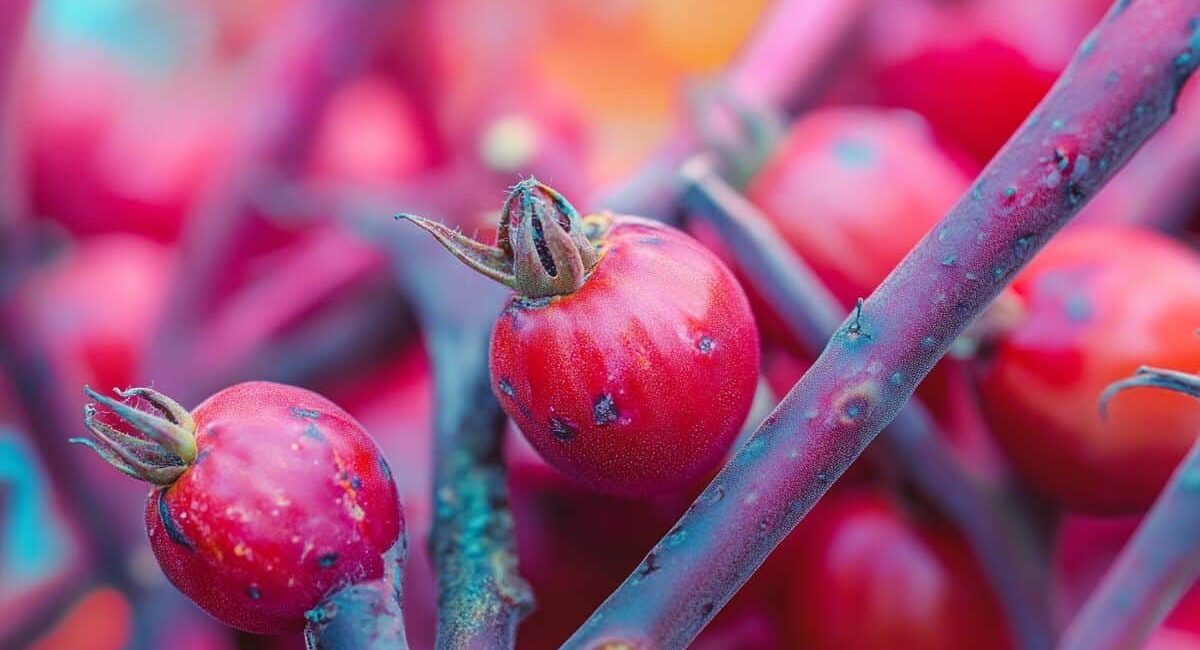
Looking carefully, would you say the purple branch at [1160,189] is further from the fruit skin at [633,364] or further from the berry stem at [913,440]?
the fruit skin at [633,364]

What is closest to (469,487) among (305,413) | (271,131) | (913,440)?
(305,413)

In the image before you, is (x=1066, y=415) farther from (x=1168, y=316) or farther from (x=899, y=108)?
(x=899, y=108)

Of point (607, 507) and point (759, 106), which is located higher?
point (759, 106)

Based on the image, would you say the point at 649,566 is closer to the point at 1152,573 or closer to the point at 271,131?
the point at 1152,573

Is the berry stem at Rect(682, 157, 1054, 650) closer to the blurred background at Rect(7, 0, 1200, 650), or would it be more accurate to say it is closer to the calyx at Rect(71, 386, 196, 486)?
the blurred background at Rect(7, 0, 1200, 650)

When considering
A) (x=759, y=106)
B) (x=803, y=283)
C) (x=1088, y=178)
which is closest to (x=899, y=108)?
(x=759, y=106)

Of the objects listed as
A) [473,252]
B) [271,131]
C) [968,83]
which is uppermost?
[968,83]

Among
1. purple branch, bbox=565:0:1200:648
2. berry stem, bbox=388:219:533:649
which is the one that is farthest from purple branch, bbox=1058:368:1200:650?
berry stem, bbox=388:219:533:649
